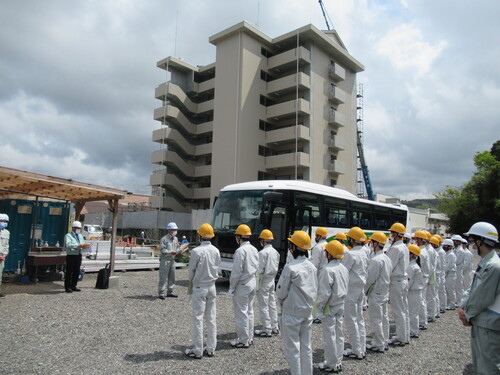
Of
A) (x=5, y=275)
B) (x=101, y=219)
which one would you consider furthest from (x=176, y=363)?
(x=101, y=219)

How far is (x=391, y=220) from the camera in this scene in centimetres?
1778

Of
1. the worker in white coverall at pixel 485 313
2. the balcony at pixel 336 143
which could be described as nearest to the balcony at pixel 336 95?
the balcony at pixel 336 143

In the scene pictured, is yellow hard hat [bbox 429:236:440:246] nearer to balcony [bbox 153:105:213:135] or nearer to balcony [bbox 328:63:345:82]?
balcony [bbox 328:63:345:82]

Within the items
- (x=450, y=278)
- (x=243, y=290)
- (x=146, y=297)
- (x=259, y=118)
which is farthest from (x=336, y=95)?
(x=243, y=290)

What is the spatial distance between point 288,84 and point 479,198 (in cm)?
2452

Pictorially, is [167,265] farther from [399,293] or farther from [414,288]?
[414,288]

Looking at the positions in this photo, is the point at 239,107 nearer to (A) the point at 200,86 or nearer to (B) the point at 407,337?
(A) the point at 200,86

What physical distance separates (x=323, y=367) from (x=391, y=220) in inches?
557

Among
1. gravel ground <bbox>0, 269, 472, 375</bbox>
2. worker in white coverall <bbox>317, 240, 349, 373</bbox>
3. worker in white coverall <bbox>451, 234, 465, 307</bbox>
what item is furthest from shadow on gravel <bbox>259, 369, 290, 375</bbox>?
worker in white coverall <bbox>451, 234, 465, 307</bbox>

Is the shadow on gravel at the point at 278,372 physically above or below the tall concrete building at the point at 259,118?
below

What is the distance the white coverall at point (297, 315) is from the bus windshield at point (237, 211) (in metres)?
6.10

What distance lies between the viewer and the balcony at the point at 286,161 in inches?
1372

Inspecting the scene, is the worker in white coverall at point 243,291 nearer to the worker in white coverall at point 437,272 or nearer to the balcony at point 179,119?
the worker in white coverall at point 437,272

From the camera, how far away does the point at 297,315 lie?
451 cm
